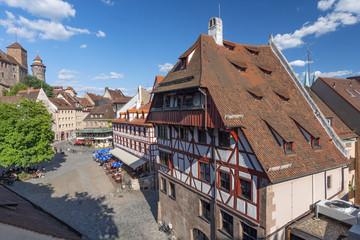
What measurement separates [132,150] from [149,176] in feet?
26.0

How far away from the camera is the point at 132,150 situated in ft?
103

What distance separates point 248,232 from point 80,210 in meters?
16.5

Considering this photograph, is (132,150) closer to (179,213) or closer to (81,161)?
(81,161)

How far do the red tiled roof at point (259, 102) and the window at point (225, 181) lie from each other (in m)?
2.77

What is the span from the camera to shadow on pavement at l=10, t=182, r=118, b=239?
53.9ft

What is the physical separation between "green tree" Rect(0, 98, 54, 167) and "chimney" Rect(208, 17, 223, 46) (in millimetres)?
26614

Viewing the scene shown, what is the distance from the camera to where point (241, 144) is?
9.45 m

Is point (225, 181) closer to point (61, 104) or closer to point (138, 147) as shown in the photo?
point (138, 147)

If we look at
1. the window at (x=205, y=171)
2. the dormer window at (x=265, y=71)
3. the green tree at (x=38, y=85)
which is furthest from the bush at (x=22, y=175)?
the green tree at (x=38, y=85)

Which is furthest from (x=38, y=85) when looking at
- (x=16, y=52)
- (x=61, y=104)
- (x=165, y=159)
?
(x=165, y=159)

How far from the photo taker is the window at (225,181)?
10.6m

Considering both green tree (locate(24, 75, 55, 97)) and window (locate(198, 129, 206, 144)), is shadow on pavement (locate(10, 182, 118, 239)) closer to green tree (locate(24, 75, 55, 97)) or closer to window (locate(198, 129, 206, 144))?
window (locate(198, 129, 206, 144))

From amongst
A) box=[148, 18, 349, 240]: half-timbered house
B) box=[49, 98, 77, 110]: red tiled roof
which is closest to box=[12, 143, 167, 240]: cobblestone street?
box=[148, 18, 349, 240]: half-timbered house

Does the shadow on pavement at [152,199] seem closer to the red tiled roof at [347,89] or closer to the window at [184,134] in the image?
the window at [184,134]
